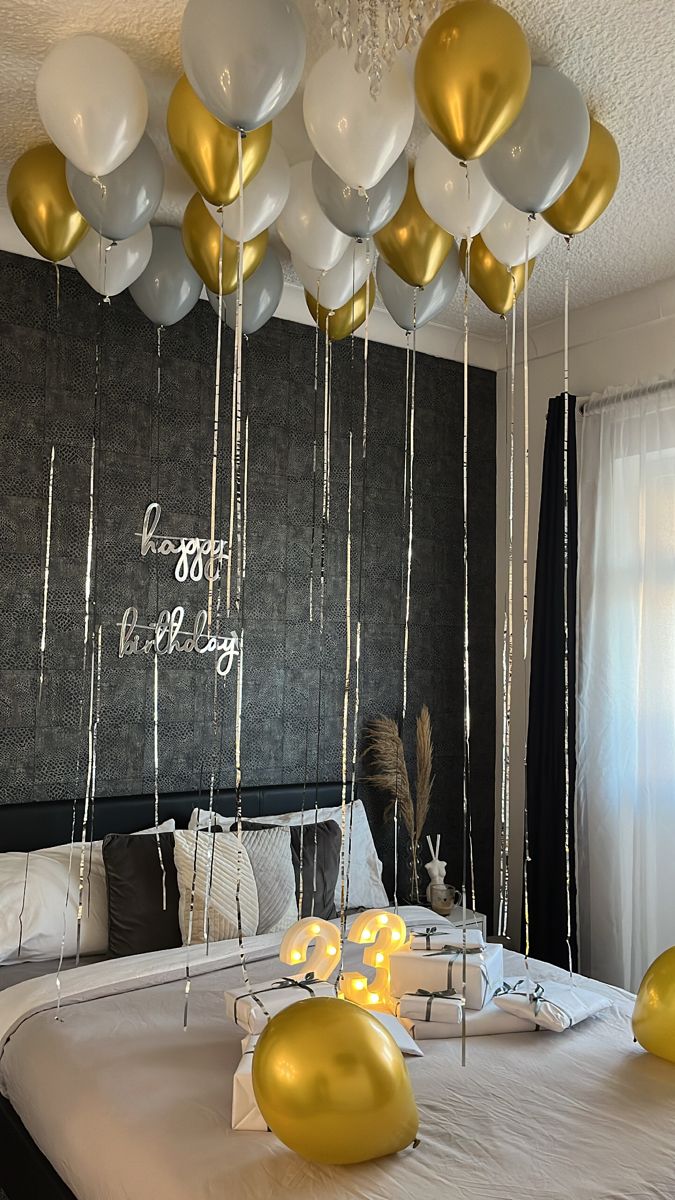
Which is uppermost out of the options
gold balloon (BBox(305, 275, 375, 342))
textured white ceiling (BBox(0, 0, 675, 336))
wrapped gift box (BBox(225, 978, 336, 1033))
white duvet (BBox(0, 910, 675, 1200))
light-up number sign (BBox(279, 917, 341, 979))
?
textured white ceiling (BBox(0, 0, 675, 336))

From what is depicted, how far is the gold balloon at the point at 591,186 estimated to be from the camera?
7.14 feet

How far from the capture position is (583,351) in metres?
3.78

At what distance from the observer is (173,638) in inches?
129

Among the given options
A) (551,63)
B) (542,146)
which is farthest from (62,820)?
(551,63)

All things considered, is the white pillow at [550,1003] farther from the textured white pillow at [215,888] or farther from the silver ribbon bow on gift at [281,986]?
the textured white pillow at [215,888]

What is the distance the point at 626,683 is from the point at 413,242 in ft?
6.03

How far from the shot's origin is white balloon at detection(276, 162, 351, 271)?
2.44 m

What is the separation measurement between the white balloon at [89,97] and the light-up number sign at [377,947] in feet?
5.89

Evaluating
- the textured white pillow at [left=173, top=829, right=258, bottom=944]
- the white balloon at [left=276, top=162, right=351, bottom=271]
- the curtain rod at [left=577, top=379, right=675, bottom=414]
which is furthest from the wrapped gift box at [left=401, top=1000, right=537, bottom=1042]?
the curtain rod at [left=577, top=379, right=675, bottom=414]

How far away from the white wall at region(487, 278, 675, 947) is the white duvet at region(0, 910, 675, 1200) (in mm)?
1718

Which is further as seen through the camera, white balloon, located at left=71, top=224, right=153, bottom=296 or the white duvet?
white balloon, located at left=71, top=224, right=153, bottom=296

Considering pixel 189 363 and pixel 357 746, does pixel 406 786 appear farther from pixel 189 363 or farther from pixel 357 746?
pixel 189 363

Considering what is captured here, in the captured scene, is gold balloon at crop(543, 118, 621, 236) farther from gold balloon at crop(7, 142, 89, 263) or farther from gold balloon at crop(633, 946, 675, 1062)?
gold balloon at crop(633, 946, 675, 1062)

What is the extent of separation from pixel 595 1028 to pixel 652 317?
2.44 metres
